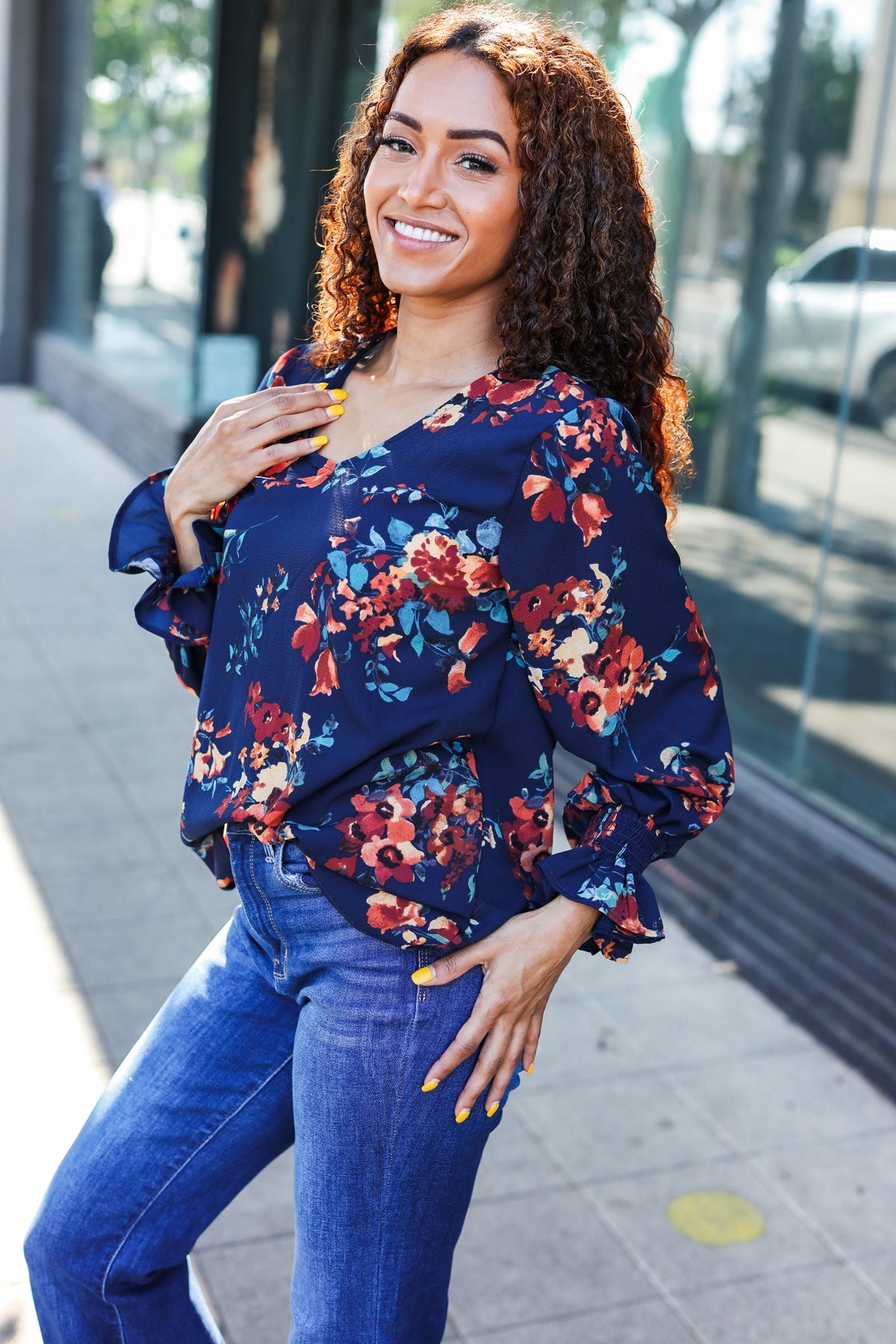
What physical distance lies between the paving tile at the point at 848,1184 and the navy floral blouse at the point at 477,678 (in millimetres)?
1710

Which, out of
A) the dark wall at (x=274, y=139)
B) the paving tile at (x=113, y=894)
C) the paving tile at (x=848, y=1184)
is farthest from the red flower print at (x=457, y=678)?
the dark wall at (x=274, y=139)

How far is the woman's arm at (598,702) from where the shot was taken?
179 centimetres

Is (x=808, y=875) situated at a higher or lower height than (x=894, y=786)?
lower

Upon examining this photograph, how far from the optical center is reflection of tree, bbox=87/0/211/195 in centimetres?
1002

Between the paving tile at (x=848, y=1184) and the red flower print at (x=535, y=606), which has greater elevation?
the red flower print at (x=535, y=606)

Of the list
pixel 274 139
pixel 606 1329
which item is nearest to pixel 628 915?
pixel 606 1329

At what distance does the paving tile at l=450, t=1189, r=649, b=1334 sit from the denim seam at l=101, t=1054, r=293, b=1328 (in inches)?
45.2

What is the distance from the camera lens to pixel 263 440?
2025 millimetres

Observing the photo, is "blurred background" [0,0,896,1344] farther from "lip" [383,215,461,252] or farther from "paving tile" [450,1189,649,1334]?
"lip" [383,215,461,252]

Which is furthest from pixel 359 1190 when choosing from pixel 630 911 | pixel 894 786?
pixel 894 786

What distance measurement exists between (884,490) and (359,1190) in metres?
2.85

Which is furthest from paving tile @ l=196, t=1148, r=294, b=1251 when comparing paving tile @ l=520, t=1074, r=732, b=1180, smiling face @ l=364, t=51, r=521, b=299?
smiling face @ l=364, t=51, r=521, b=299

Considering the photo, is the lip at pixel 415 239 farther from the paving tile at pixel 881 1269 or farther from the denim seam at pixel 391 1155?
the paving tile at pixel 881 1269

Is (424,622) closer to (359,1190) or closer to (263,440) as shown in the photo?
(263,440)
